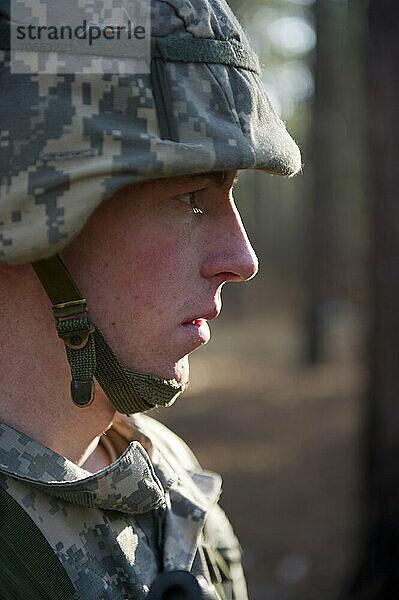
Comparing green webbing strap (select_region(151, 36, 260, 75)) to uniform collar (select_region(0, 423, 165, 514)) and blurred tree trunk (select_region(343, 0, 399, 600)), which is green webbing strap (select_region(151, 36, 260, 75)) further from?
blurred tree trunk (select_region(343, 0, 399, 600))

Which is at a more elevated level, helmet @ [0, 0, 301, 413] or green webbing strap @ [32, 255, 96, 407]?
helmet @ [0, 0, 301, 413]

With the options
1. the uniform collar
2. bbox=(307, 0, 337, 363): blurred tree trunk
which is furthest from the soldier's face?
bbox=(307, 0, 337, 363): blurred tree trunk

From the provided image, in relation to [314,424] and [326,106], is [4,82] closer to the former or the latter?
[314,424]

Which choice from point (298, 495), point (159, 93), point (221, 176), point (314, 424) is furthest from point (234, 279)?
point (314, 424)

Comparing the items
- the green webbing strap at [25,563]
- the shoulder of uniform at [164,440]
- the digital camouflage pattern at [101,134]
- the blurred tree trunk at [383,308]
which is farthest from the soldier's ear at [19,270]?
the blurred tree trunk at [383,308]

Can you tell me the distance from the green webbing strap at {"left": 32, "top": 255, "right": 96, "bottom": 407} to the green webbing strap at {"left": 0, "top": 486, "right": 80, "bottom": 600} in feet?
0.88

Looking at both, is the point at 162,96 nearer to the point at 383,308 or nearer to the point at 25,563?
the point at 25,563

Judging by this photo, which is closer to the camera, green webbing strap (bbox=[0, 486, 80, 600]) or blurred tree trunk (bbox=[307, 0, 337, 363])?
green webbing strap (bbox=[0, 486, 80, 600])

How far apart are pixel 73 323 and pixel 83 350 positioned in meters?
0.07

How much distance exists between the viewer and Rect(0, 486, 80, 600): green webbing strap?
150cm

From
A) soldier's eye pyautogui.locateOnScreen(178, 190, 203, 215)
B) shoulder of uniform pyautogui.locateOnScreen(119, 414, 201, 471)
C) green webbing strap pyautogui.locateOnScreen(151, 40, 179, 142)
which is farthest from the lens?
shoulder of uniform pyautogui.locateOnScreen(119, 414, 201, 471)

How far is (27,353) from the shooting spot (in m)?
1.70

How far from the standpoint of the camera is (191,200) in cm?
176

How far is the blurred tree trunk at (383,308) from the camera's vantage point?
497cm
